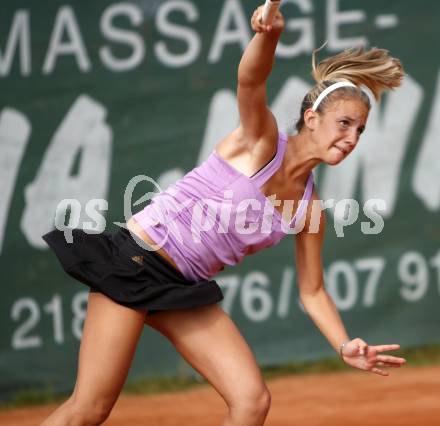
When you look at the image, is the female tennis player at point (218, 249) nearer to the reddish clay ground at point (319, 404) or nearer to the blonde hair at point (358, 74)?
the blonde hair at point (358, 74)

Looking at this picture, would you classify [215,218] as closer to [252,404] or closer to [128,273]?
[128,273]

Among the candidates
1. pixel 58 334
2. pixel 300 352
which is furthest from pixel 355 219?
pixel 58 334

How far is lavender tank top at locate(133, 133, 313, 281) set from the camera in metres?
3.36

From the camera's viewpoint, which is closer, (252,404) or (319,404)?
(252,404)

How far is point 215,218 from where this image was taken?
11.1 feet

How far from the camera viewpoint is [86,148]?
5781mm

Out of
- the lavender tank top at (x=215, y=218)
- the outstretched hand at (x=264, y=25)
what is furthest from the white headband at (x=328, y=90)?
the outstretched hand at (x=264, y=25)

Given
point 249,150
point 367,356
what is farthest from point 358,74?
point 367,356

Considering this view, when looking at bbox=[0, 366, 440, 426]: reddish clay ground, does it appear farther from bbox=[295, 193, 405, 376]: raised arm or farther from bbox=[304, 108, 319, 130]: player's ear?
bbox=[304, 108, 319, 130]: player's ear

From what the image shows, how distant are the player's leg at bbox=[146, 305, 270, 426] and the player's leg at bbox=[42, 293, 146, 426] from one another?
0.15 meters

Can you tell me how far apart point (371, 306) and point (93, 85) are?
6.52 ft

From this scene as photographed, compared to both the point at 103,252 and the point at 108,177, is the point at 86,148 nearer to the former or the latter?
the point at 108,177

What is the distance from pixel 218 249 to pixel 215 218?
11 centimetres

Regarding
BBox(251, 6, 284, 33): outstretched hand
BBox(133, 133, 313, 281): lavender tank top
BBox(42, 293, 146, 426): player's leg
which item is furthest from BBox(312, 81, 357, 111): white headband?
BBox(42, 293, 146, 426): player's leg
